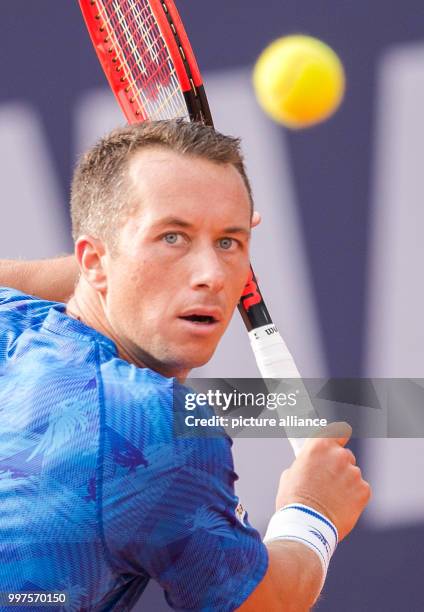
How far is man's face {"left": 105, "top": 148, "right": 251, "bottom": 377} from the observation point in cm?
146

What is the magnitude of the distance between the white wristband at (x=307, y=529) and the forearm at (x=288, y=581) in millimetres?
14

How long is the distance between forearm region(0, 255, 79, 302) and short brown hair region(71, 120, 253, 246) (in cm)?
44

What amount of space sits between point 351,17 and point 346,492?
178 centimetres

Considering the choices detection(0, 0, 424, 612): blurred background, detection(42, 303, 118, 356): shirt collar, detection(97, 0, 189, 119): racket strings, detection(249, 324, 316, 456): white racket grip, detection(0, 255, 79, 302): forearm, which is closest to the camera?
detection(42, 303, 118, 356): shirt collar

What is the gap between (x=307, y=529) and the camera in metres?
1.52

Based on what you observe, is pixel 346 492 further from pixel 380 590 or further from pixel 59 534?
pixel 380 590

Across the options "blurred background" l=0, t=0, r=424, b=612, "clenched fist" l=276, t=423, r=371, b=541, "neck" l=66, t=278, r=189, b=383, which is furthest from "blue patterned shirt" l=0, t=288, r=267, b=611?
"blurred background" l=0, t=0, r=424, b=612

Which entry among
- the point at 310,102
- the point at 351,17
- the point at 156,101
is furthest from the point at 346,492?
the point at 351,17

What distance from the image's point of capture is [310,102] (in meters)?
2.89

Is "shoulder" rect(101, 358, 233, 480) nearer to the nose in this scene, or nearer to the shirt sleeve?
the shirt sleeve

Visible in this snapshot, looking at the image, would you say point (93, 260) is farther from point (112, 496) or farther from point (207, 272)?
point (112, 496)

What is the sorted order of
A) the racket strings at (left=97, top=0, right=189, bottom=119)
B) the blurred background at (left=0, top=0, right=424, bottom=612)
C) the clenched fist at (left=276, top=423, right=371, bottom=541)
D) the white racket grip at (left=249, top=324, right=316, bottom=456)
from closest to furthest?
the clenched fist at (left=276, top=423, right=371, bottom=541) → the white racket grip at (left=249, top=324, right=316, bottom=456) → the racket strings at (left=97, top=0, right=189, bottom=119) → the blurred background at (left=0, top=0, right=424, bottom=612)

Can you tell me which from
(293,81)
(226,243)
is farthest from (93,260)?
(293,81)

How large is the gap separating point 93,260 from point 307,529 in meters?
0.53
